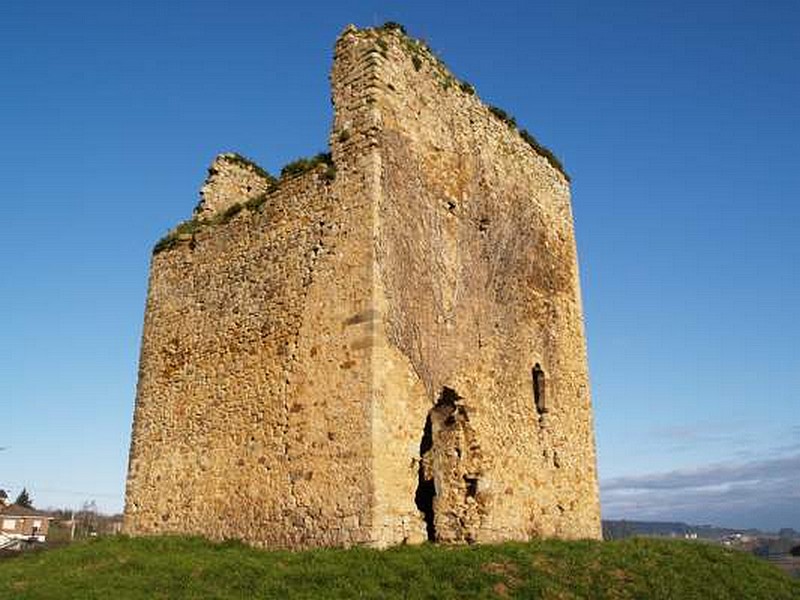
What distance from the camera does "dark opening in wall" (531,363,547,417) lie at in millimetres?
13398

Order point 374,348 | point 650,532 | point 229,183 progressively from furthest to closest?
point 650,532 → point 229,183 → point 374,348

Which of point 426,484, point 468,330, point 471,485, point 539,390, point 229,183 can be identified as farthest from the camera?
point 229,183

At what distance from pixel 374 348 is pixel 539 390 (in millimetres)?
4806

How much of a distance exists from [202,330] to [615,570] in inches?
307

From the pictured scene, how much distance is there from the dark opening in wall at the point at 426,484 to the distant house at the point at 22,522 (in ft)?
206

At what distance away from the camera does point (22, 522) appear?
66.0 metres

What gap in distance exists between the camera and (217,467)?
11.7m

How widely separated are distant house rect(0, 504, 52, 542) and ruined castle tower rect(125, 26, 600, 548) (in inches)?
2340

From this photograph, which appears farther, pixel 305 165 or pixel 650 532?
pixel 650 532

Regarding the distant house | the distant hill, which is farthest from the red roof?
the distant hill

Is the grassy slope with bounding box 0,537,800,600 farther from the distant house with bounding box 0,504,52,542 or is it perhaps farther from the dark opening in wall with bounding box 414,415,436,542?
the distant house with bounding box 0,504,52,542

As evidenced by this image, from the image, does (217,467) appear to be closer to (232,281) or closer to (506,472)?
(232,281)

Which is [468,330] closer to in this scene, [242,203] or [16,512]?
[242,203]

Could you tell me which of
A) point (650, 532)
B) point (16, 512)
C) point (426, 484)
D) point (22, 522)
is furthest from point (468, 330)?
point (16, 512)
